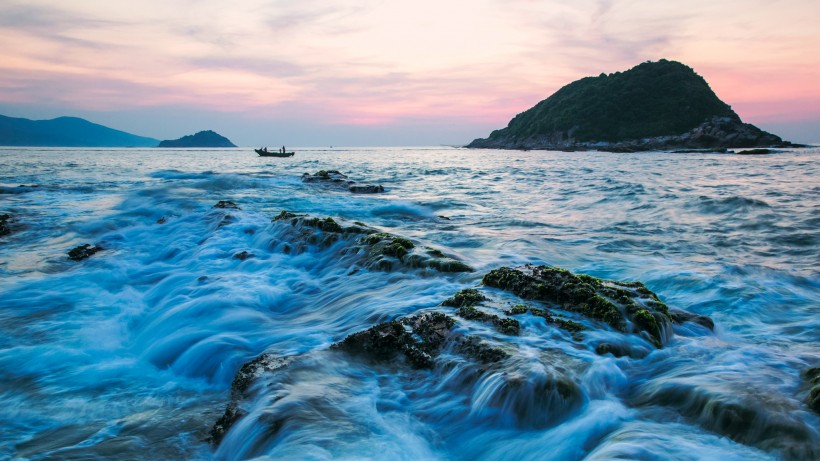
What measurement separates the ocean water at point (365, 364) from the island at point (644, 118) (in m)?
82.9

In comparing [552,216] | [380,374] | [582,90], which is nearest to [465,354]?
[380,374]

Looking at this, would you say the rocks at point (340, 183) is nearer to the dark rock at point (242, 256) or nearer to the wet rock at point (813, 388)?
the dark rock at point (242, 256)

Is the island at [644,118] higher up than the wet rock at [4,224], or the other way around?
the island at [644,118]

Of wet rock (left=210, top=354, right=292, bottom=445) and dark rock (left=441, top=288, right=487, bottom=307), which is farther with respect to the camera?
dark rock (left=441, top=288, right=487, bottom=307)

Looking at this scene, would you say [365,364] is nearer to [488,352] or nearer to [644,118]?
[488,352]

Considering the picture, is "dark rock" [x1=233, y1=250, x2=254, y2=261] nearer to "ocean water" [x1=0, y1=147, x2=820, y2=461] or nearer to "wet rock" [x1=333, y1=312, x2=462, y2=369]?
"ocean water" [x1=0, y1=147, x2=820, y2=461]

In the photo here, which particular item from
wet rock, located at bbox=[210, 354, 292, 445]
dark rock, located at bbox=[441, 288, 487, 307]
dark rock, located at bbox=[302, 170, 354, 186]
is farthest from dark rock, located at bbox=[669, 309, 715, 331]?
dark rock, located at bbox=[302, 170, 354, 186]

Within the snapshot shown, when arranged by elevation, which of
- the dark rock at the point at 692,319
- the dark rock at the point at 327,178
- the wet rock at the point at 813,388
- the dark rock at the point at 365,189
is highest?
the dark rock at the point at 327,178

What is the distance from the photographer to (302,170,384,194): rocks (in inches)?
848

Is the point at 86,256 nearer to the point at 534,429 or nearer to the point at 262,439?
the point at 262,439

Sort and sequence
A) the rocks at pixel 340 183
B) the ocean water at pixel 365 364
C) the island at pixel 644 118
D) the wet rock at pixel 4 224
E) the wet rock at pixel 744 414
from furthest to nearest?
the island at pixel 644 118 < the rocks at pixel 340 183 < the wet rock at pixel 4 224 < the ocean water at pixel 365 364 < the wet rock at pixel 744 414

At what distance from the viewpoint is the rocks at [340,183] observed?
21.5 meters

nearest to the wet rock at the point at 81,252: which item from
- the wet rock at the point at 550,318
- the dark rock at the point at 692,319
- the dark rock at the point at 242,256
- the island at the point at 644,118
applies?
the dark rock at the point at 242,256

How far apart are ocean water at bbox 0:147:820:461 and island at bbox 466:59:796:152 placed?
3265 inches
